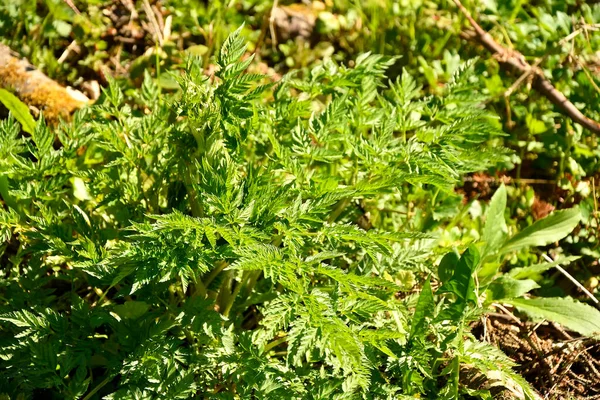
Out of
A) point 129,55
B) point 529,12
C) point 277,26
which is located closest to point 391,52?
point 277,26

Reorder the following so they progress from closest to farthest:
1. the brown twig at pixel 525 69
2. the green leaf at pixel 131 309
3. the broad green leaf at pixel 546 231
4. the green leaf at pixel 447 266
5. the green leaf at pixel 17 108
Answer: the green leaf at pixel 131 309 < the green leaf at pixel 447 266 < the green leaf at pixel 17 108 < the broad green leaf at pixel 546 231 < the brown twig at pixel 525 69

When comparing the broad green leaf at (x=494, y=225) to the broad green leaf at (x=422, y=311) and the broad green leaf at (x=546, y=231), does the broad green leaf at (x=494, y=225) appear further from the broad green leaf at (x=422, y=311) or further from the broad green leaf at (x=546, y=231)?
the broad green leaf at (x=422, y=311)

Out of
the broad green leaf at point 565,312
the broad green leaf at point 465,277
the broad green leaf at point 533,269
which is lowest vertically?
the broad green leaf at point 565,312

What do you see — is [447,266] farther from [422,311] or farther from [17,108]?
[17,108]

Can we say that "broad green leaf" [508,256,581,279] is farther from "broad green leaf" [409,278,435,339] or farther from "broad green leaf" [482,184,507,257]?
"broad green leaf" [409,278,435,339]

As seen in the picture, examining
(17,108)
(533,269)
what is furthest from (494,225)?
(17,108)

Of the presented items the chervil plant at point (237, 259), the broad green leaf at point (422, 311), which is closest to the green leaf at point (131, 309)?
the chervil plant at point (237, 259)
